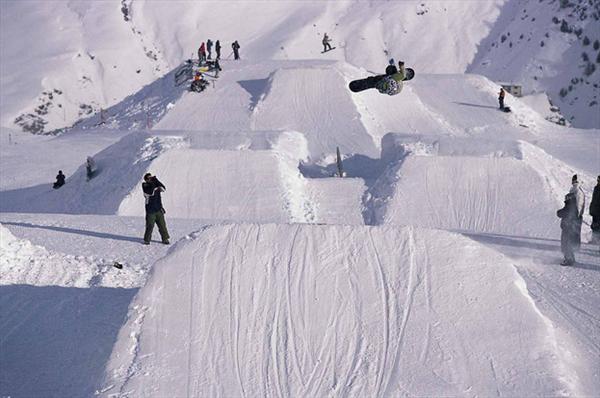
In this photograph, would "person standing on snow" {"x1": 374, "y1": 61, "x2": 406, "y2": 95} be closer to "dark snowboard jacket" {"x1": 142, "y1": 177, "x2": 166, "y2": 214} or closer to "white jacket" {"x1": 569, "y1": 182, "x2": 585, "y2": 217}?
"white jacket" {"x1": 569, "y1": 182, "x2": 585, "y2": 217}

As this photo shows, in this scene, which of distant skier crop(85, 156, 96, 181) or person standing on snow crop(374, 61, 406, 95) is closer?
person standing on snow crop(374, 61, 406, 95)

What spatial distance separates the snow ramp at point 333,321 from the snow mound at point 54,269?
7.45ft

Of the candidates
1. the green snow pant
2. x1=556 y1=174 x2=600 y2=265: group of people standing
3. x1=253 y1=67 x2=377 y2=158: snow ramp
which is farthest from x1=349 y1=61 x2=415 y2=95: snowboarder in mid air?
x1=253 y1=67 x2=377 y2=158: snow ramp

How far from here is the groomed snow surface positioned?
7051mm

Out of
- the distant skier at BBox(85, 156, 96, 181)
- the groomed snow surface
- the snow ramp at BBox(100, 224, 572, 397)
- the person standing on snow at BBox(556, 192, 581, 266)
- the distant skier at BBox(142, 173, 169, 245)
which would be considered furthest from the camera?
the distant skier at BBox(85, 156, 96, 181)

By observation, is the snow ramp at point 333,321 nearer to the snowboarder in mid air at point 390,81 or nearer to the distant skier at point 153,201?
the distant skier at point 153,201

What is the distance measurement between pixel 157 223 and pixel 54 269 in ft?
5.83

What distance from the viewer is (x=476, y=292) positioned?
785 centimetres

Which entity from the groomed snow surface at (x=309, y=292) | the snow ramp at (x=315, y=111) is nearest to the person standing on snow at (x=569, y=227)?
the groomed snow surface at (x=309, y=292)

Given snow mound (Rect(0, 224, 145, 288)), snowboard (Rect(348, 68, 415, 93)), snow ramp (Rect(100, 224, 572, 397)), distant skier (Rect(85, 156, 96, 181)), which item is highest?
snowboard (Rect(348, 68, 415, 93))

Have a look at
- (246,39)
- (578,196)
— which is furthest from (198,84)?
(246,39)

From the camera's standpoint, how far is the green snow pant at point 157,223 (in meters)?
11.7

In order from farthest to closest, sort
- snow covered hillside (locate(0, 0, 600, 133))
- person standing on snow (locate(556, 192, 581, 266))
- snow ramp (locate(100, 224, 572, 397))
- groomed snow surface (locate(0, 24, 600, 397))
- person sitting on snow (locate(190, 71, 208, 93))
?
1. snow covered hillside (locate(0, 0, 600, 133))
2. person sitting on snow (locate(190, 71, 208, 93))
3. person standing on snow (locate(556, 192, 581, 266))
4. groomed snow surface (locate(0, 24, 600, 397))
5. snow ramp (locate(100, 224, 572, 397))

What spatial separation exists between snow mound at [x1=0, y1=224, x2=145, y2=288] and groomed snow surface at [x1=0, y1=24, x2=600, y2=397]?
0.10ft
